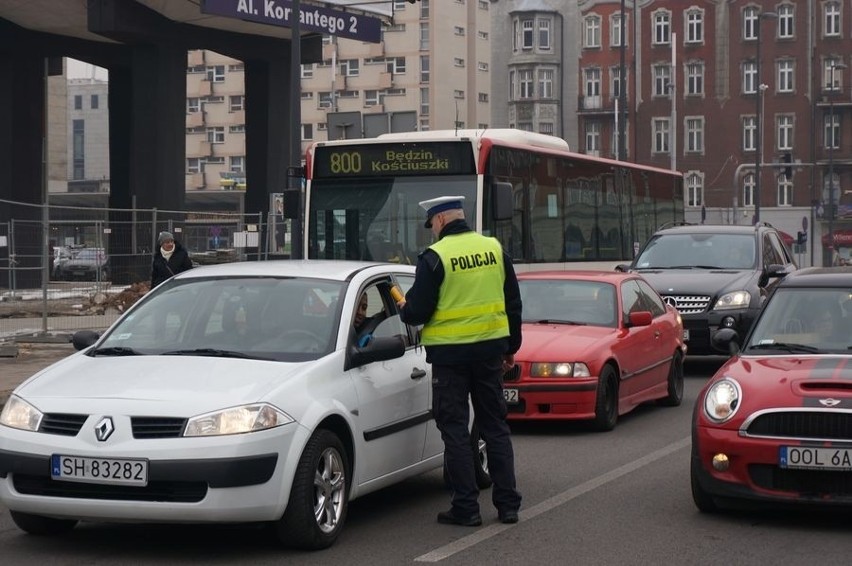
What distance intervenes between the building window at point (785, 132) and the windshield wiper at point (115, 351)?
81852 mm

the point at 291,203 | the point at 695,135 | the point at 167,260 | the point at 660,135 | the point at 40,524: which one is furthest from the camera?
the point at 660,135

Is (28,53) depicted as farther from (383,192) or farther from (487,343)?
(487,343)

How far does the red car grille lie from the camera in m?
8.02

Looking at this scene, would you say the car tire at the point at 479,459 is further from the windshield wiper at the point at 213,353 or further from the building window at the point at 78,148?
the building window at the point at 78,148

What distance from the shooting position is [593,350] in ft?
42.5

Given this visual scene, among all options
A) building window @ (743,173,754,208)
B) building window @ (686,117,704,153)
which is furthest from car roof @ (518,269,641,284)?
building window @ (686,117,704,153)

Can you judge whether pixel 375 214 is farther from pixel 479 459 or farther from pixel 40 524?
pixel 40 524

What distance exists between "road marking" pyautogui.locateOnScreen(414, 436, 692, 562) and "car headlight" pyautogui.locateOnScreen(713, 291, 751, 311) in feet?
19.7

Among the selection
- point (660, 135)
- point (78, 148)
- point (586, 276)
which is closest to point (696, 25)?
point (660, 135)

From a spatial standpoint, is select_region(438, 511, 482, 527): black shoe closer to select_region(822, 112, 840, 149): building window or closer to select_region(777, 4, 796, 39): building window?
select_region(822, 112, 840, 149): building window

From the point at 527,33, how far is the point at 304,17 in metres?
62.1

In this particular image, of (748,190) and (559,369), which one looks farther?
(748,190)

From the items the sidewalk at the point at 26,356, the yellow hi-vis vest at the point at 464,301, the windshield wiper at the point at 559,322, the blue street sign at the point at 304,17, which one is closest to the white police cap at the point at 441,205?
the yellow hi-vis vest at the point at 464,301

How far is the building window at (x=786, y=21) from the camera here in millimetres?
87688
